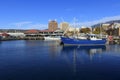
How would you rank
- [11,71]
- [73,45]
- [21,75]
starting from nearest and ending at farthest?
1. [21,75]
2. [11,71]
3. [73,45]

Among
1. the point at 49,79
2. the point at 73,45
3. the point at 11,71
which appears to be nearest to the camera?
the point at 49,79

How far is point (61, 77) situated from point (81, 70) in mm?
4133

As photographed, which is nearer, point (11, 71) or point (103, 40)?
point (11, 71)

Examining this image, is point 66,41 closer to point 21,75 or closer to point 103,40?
point 103,40

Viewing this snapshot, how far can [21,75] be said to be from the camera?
22594 mm

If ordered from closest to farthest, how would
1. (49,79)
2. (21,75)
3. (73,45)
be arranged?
(49,79)
(21,75)
(73,45)

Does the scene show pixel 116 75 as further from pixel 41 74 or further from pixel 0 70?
pixel 0 70

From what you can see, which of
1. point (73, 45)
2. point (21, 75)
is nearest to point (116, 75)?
point (21, 75)

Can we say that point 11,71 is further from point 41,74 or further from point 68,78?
point 68,78

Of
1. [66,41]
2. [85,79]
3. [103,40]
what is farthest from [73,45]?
[85,79]

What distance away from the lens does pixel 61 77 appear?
854 inches

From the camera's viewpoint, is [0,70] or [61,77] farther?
[0,70]

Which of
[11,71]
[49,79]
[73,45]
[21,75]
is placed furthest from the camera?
[73,45]

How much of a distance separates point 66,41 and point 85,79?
48262mm
